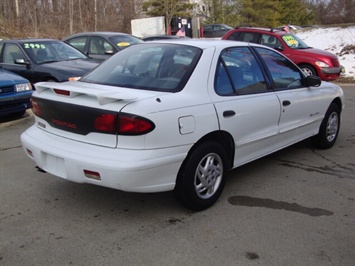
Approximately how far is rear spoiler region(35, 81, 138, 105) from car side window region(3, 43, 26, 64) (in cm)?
577

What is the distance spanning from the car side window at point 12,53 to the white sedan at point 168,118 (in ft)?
18.1

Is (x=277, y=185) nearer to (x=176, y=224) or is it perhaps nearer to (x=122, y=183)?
(x=176, y=224)

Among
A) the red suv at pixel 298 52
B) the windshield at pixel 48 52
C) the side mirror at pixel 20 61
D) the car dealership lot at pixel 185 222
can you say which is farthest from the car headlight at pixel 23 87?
the red suv at pixel 298 52

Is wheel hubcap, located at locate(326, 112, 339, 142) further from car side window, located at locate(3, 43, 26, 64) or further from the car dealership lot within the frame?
car side window, located at locate(3, 43, 26, 64)

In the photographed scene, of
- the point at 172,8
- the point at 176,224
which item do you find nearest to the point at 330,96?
the point at 176,224

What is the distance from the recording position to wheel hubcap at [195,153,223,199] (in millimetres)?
3539

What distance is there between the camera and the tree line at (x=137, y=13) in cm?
2912

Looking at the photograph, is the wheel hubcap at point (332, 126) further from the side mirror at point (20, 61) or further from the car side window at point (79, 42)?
the car side window at point (79, 42)

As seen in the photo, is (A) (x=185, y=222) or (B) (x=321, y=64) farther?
Result: (B) (x=321, y=64)

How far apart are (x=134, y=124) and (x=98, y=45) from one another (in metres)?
8.18

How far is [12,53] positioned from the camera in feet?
30.0

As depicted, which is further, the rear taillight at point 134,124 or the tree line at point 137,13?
the tree line at point 137,13

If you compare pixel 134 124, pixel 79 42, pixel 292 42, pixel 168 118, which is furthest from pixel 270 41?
pixel 134 124

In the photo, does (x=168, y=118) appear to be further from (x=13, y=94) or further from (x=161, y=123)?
(x=13, y=94)
